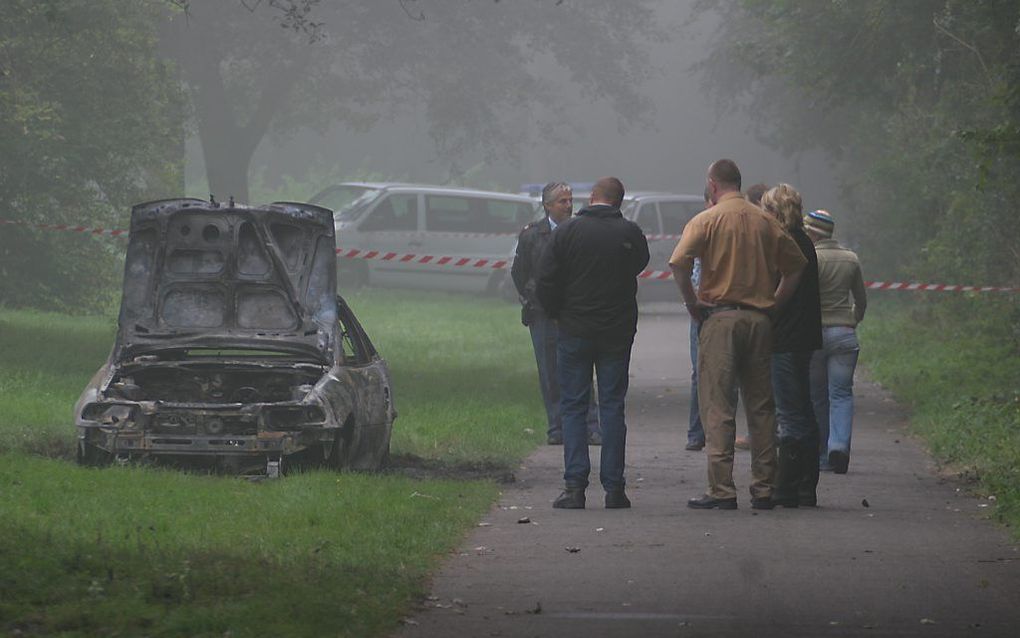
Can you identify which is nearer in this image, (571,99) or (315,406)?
(315,406)

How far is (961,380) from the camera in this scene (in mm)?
17969

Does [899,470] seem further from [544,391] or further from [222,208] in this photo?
[222,208]

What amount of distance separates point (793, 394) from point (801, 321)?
0.43 metres

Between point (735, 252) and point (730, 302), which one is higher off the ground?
point (735, 252)

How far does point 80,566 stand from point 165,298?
4.67m

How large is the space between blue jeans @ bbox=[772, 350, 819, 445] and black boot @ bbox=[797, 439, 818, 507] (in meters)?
0.06

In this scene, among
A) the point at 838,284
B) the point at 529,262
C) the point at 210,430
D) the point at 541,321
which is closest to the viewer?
the point at 210,430

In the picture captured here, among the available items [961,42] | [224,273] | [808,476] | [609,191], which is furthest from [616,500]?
[961,42]

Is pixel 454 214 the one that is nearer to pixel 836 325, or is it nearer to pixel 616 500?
pixel 836 325

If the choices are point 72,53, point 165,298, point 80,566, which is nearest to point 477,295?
point 72,53

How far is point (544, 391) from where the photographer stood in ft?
47.9

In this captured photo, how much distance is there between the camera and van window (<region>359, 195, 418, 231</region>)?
32.9 meters

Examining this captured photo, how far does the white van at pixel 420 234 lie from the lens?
108ft

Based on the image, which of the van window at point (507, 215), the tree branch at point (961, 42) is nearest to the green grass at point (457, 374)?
the van window at point (507, 215)
